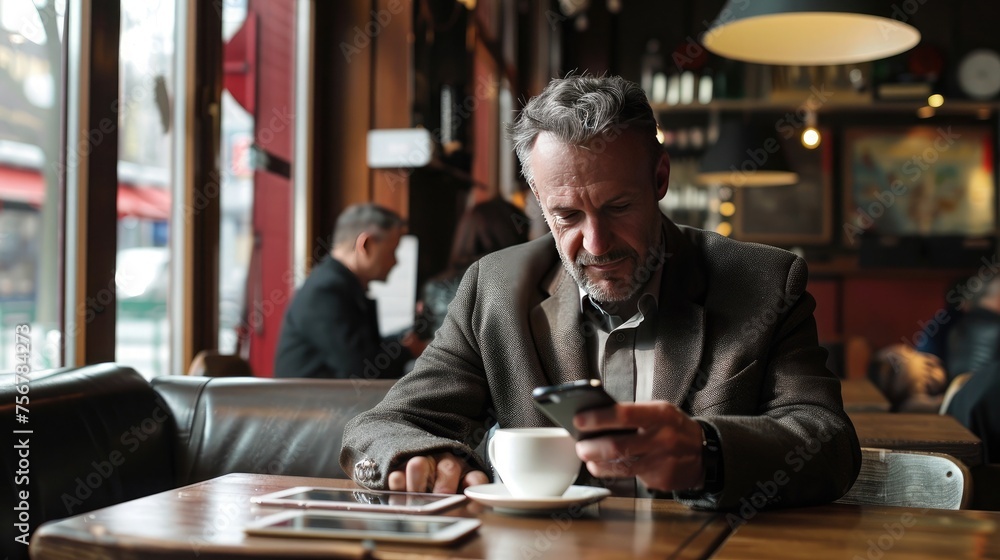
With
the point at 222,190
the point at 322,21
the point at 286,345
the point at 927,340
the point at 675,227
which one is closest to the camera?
the point at 675,227

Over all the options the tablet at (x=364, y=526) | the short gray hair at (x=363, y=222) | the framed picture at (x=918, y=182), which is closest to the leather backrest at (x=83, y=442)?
the tablet at (x=364, y=526)

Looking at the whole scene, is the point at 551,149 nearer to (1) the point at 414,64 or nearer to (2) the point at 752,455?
(2) the point at 752,455

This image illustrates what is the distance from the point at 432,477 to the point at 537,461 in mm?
246

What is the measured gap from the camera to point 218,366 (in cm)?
291

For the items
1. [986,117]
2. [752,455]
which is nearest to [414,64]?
[752,455]

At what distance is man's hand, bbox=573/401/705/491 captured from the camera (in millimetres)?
1215

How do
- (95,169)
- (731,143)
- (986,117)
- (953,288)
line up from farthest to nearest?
(986,117)
(953,288)
(731,143)
(95,169)

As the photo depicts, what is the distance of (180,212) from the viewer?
3.32 meters

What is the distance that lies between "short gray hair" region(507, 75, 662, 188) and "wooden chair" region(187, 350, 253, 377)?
1.43 meters

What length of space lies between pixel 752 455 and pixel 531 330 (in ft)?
1.68

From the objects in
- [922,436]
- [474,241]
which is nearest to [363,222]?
[474,241]

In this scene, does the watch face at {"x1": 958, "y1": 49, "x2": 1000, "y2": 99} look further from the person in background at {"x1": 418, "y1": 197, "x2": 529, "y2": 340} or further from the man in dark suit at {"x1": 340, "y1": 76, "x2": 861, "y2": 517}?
the man in dark suit at {"x1": 340, "y1": 76, "x2": 861, "y2": 517}

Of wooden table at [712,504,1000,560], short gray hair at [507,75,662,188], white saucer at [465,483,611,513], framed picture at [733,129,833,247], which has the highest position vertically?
framed picture at [733,129,833,247]

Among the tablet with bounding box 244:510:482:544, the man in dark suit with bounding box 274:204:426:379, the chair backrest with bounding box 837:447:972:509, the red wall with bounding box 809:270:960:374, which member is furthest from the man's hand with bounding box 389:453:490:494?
the red wall with bounding box 809:270:960:374
